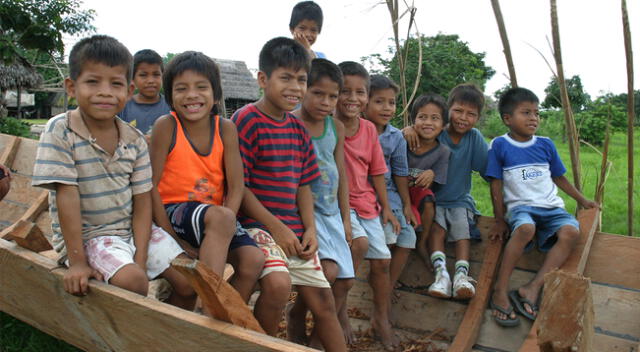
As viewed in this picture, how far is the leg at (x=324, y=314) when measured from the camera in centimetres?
228

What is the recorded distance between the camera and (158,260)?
201cm

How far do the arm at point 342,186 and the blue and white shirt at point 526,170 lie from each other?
1.05 metres

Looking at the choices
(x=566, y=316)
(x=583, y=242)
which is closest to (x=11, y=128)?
(x=583, y=242)

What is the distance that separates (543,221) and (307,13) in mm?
2154

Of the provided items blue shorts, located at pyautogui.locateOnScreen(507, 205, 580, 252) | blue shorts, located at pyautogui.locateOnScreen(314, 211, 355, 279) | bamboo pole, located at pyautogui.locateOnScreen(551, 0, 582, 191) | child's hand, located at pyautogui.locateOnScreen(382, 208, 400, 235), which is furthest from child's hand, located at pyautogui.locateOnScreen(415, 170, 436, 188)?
bamboo pole, located at pyautogui.locateOnScreen(551, 0, 582, 191)

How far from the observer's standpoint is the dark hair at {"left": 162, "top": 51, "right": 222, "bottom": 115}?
7.10 ft

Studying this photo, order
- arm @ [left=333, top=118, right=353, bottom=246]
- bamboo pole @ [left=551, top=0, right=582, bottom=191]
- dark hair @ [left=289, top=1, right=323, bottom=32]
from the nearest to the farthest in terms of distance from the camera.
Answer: arm @ [left=333, top=118, right=353, bottom=246], bamboo pole @ [left=551, top=0, right=582, bottom=191], dark hair @ [left=289, top=1, right=323, bottom=32]

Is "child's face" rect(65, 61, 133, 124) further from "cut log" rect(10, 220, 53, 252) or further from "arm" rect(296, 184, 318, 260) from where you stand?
"arm" rect(296, 184, 318, 260)

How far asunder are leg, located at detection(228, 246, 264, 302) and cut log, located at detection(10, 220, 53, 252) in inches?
30.4

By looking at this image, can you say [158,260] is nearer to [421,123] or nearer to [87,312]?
[87,312]

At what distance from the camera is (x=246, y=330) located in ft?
4.69

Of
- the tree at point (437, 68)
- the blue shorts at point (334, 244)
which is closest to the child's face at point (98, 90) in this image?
the blue shorts at point (334, 244)

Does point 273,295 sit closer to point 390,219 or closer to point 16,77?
point 390,219

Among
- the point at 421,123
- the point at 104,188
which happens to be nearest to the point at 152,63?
the point at 104,188
